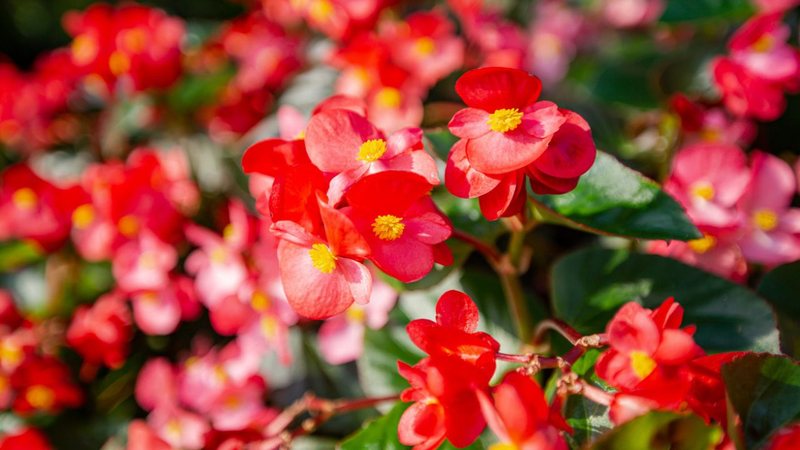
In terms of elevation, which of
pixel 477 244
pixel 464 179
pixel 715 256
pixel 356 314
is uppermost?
pixel 464 179

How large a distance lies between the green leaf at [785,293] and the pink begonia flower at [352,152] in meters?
0.38

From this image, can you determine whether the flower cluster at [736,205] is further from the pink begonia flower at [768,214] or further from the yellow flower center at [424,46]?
the yellow flower center at [424,46]

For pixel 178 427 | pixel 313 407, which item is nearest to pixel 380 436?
pixel 313 407

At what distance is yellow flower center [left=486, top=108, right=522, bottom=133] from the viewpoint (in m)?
0.46

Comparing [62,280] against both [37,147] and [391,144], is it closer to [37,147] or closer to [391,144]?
[37,147]

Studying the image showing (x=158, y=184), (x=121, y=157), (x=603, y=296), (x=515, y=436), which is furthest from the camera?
(x=121, y=157)

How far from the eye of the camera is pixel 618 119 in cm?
102

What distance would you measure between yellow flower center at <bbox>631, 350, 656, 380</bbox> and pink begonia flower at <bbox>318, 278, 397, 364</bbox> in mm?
379

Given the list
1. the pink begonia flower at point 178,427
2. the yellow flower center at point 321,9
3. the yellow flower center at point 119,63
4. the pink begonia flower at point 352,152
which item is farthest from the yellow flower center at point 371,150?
the yellow flower center at point 119,63

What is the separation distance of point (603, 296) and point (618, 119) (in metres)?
0.48

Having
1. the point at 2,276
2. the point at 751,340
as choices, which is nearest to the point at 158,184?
the point at 2,276

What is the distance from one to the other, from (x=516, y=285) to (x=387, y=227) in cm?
20

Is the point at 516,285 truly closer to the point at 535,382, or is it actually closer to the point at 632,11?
the point at 535,382

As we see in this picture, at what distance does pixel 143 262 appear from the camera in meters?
0.91
